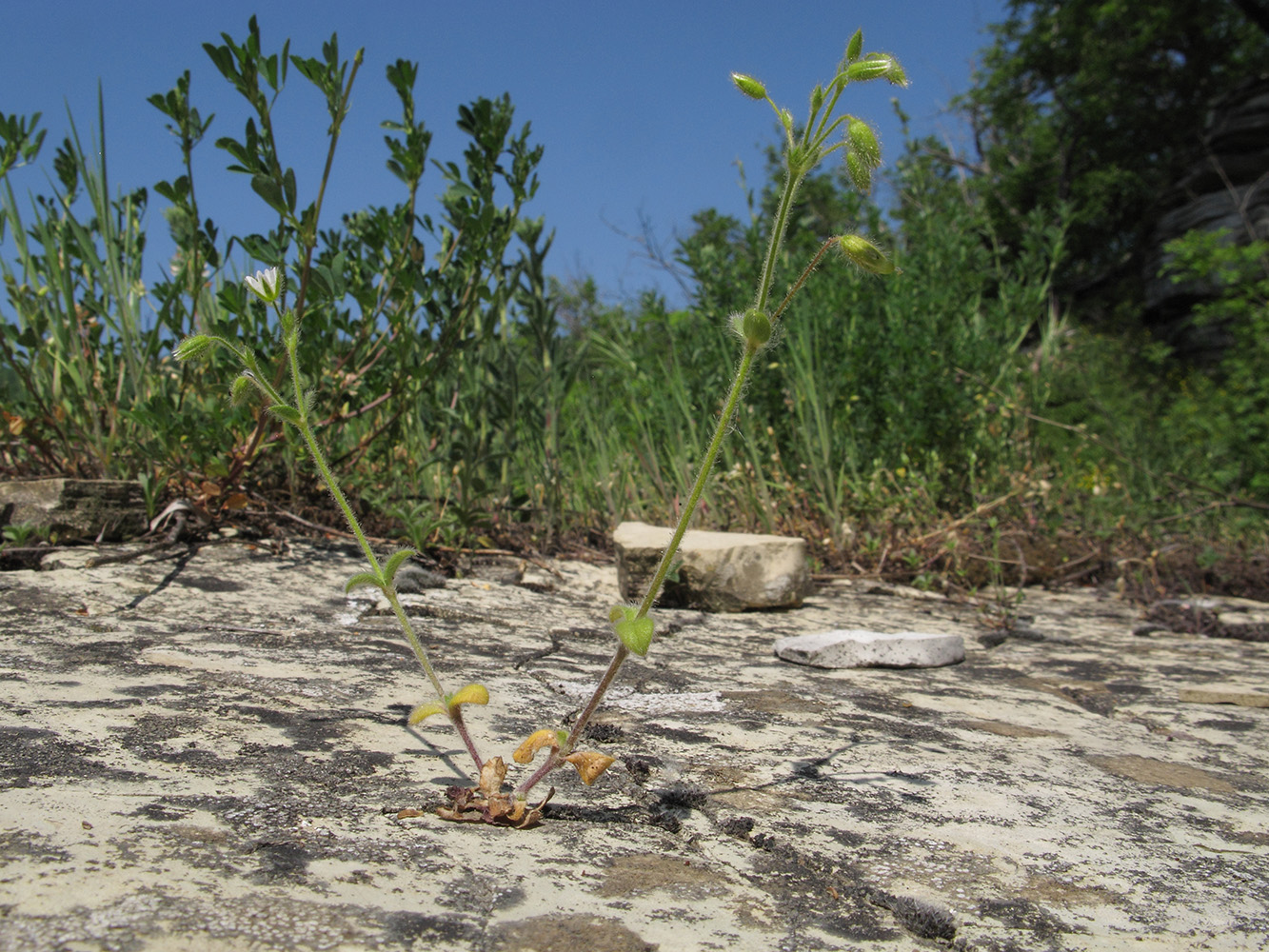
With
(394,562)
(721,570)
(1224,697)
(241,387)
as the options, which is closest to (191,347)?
(241,387)

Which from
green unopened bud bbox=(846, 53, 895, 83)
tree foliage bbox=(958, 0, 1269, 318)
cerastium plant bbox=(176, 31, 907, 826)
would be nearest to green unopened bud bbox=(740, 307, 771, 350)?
cerastium plant bbox=(176, 31, 907, 826)

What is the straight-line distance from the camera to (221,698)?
114cm

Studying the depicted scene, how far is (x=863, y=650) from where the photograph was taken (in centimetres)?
180

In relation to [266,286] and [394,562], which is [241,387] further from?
[394,562]

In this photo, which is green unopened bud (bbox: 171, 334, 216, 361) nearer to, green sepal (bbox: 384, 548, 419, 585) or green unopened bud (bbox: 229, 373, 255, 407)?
green unopened bud (bbox: 229, 373, 255, 407)

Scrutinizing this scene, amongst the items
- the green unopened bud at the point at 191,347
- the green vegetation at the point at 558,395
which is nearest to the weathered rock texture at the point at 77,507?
the green vegetation at the point at 558,395

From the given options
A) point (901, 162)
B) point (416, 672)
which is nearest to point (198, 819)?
point (416, 672)

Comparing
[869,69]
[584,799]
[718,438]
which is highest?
[869,69]

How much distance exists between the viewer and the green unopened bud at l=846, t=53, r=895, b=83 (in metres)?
0.90

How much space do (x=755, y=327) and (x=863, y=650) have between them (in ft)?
3.79

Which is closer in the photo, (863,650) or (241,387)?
(241,387)

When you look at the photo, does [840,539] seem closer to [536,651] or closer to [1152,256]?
[536,651]

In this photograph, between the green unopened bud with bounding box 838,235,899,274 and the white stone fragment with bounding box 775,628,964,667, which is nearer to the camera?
the green unopened bud with bounding box 838,235,899,274

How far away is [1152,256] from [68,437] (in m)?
24.0
